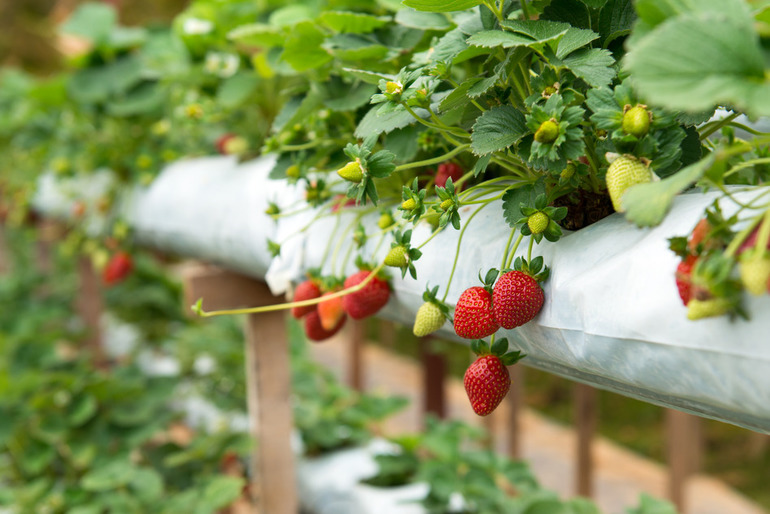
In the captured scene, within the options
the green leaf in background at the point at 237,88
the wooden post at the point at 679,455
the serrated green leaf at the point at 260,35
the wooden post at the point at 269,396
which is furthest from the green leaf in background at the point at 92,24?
the wooden post at the point at 679,455

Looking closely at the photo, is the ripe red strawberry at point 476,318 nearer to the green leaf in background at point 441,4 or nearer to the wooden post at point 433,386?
the green leaf in background at point 441,4

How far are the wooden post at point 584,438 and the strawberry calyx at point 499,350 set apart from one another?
164 centimetres

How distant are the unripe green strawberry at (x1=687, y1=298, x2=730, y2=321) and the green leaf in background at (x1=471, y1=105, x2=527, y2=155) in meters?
0.17

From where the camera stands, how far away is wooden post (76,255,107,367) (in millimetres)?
2543

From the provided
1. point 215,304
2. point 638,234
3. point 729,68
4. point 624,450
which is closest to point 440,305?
point 638,234

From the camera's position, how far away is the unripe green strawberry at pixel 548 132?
441 mm

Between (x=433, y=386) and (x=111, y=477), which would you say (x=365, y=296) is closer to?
(x=111, y=477)

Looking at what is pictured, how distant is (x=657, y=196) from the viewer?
35 centimetres

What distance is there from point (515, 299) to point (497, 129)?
0.40 feet

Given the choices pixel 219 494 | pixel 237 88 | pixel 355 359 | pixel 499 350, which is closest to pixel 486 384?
pixel 499 350

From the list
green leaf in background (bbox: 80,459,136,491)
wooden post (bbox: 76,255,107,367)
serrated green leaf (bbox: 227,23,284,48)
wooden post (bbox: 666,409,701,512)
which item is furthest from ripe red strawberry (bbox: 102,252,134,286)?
wooden post (bbox: 666,409,701,512)

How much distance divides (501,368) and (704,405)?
151 millimetres

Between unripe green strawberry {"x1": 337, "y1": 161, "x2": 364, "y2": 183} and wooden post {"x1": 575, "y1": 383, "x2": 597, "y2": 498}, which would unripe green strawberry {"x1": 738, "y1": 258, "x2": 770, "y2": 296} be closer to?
unripe green strawberry {"x1": 337, "y1": 161, "x2": 364, "y2": 183}

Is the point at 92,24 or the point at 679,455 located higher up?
the point at 92,24
